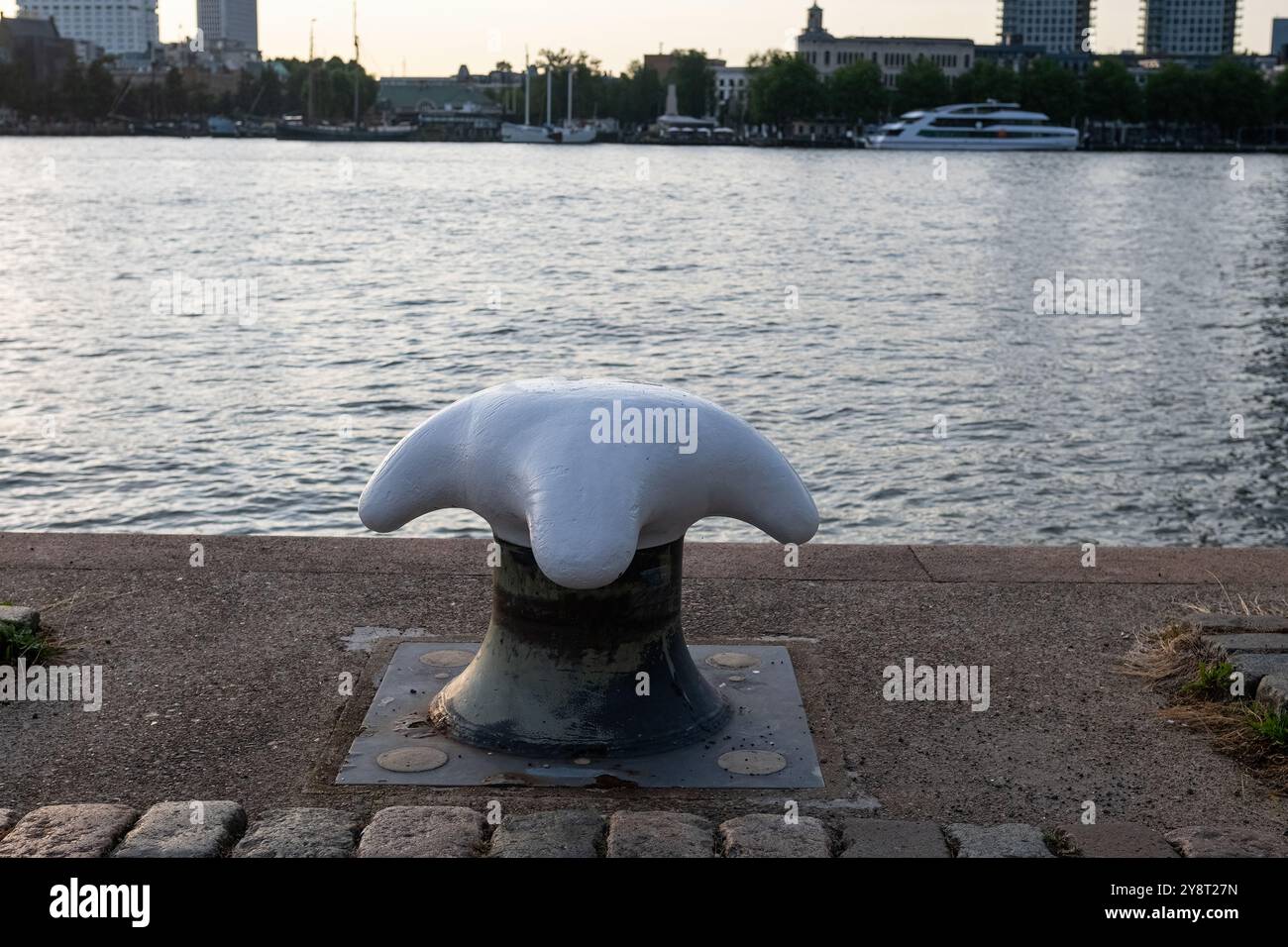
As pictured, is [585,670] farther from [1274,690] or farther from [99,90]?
[99,90]

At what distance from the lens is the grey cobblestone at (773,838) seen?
4.07 metres

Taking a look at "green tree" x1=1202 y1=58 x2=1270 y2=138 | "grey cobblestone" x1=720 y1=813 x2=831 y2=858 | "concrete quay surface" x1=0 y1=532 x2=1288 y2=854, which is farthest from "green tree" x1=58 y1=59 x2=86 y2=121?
"grey cobblestone" x1=720 y1=813 x2=831 y2=858

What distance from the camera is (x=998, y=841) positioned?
13.6 ft

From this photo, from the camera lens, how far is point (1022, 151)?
12569cm

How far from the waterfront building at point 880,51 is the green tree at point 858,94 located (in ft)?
93.4

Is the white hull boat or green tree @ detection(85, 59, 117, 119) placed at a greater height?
green tree @ detection(85, 59, 117, 119)

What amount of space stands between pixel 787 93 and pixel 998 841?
150 metres

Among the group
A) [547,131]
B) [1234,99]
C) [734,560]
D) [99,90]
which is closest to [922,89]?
[1234,99]

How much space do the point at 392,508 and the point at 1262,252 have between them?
38.4 metres

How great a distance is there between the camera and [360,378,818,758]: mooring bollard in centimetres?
476

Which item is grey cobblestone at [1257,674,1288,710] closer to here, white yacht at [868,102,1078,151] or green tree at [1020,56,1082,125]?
white yacht at [868,102,1078,151]

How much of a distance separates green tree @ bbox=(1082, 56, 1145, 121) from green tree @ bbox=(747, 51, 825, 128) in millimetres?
25286

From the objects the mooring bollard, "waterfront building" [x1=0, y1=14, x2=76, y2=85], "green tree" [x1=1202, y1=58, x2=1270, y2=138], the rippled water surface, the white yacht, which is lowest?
the rippled water surface
